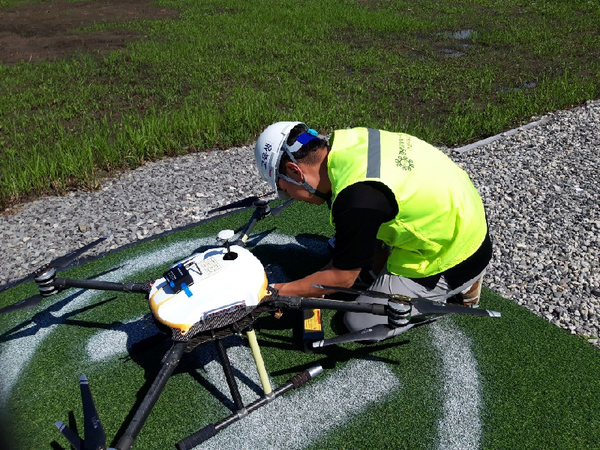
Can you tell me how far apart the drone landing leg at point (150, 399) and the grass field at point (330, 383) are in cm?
68

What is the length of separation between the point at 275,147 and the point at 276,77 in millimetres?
7634

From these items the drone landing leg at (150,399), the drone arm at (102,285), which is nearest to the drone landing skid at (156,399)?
the drone landing leg at (150,399)

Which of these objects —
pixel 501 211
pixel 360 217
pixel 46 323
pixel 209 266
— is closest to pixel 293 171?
pixel 360 217

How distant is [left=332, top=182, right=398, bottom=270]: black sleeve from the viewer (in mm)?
2893

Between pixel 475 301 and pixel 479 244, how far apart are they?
726 mm

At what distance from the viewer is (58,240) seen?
16.8 ft

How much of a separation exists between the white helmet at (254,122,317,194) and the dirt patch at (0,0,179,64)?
10.9 m

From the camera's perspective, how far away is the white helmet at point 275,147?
310 centimetres

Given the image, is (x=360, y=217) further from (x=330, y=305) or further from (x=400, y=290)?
(x=400, y=290)

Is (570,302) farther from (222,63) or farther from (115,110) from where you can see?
(222,63)

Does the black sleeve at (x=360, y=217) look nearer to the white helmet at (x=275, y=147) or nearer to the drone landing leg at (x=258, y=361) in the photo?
the white helmet at (x=275, y=147)

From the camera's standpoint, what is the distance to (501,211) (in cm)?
547

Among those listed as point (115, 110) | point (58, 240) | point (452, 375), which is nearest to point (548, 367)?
point (452, 375)

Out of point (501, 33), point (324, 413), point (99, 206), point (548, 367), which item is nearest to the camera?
point (324, 413)
